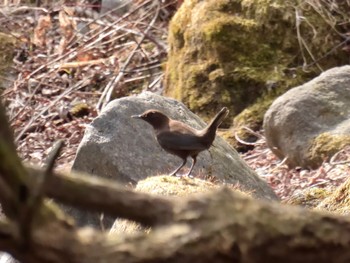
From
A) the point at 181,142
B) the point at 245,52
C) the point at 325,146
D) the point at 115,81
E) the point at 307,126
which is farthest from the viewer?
the point at 115,81

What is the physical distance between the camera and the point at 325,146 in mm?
9969

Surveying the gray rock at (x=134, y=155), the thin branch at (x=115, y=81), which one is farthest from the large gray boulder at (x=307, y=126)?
the thin branch at (x=115, y=81)

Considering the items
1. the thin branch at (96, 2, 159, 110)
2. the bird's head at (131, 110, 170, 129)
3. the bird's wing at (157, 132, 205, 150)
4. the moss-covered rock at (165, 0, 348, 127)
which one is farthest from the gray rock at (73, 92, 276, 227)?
the thin branch at (96, 2, 159, 110)

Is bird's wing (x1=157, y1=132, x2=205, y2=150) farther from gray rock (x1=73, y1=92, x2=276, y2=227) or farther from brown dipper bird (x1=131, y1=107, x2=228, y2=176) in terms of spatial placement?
gray rock (x1=73, y1=92, x2=276, y2=227)

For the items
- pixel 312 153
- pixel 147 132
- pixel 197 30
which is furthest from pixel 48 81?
pixel 147 132

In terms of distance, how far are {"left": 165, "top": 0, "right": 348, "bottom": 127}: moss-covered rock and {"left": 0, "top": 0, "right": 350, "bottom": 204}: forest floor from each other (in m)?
1.45

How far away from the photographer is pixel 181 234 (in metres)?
2.25

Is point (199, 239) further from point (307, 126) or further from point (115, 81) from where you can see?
point (115, 81)

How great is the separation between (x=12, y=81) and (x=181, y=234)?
40.8 feet

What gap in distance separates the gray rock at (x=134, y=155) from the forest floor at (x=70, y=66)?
155 inches

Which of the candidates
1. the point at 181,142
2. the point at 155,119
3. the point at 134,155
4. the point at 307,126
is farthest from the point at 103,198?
the point at 307,126

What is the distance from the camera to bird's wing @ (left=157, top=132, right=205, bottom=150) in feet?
23.8

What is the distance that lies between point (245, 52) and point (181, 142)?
521 centimetres

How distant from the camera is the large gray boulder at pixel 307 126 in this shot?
10.0 m
